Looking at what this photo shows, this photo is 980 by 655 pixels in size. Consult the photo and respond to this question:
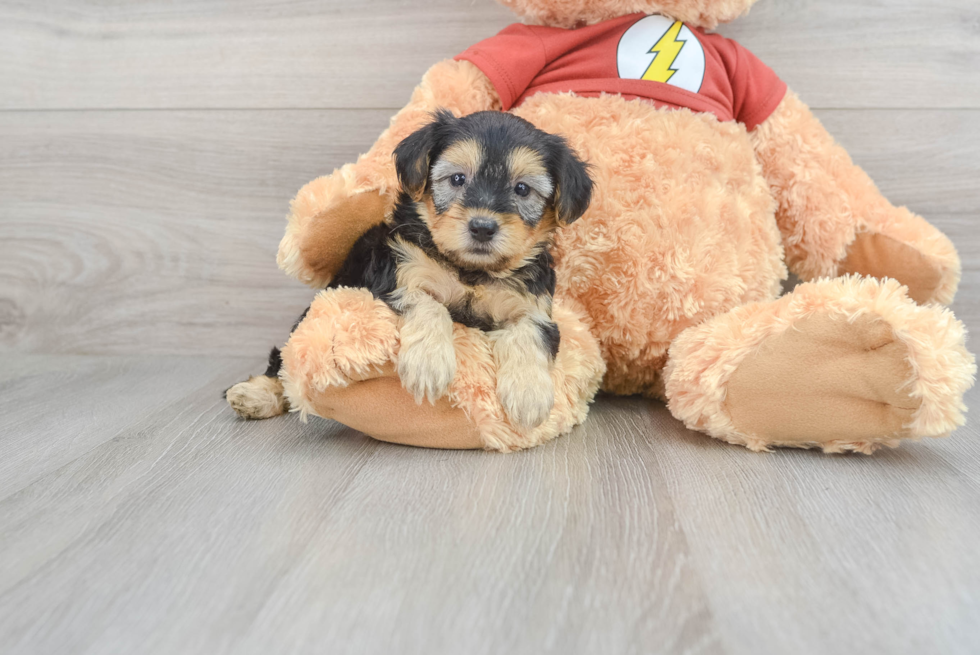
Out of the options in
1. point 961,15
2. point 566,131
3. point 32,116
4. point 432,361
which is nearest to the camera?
point 432,361

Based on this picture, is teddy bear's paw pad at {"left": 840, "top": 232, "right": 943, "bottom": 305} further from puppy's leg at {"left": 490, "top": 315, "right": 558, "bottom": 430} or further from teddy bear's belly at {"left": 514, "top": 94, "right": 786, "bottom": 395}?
puppy's leg at {"left": 490, "top": 315, "right": 558, "bottom": 430}

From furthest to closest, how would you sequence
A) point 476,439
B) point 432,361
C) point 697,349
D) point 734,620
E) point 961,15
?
point 961,15
point 697,349
point 476,439
point 432,361
point 734,620

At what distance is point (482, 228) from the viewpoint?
132cm

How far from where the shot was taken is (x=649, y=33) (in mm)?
1709

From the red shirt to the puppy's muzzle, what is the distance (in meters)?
0.57

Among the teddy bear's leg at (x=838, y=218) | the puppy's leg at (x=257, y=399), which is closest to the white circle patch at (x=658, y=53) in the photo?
the teddy bear's leg at (x=838, y=218)

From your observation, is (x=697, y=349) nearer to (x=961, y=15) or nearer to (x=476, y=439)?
(x=476, y=439)

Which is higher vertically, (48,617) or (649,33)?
(649,33)

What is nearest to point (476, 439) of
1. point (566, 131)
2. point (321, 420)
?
point (321, 420)

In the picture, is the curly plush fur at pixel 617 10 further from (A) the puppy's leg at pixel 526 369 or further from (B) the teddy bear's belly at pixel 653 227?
(A) the puppy's leg at pixel 526 369

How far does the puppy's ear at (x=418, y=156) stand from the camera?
142 cm

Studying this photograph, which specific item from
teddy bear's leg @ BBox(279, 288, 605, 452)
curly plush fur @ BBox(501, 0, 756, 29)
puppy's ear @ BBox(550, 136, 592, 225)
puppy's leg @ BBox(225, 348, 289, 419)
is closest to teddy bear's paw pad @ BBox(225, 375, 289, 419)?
puppy's leg @ BBox(225, 348, 289, 419)

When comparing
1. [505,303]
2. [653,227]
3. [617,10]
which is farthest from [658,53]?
[505,303]

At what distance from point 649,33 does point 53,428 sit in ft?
5.70
